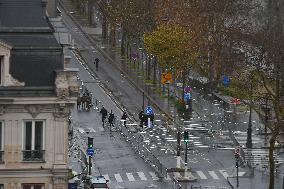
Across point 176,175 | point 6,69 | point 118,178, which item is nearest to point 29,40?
point 6,69

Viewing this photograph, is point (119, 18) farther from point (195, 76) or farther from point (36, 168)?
point (36, 168)

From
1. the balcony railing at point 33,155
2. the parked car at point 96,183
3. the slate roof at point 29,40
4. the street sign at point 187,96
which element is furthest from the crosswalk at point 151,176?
the slate roof at point 29,40

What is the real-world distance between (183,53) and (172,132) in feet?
43.9

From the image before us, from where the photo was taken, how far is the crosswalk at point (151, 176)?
10138 cm

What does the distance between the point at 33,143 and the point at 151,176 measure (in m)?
30.8

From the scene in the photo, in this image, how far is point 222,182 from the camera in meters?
101

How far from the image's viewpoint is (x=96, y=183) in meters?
93.3

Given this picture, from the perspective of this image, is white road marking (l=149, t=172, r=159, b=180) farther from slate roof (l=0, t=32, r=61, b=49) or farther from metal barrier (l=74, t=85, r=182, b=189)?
slate roof (l=0, t=32, r=61, b=49)

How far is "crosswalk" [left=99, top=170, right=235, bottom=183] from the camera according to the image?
101 metres

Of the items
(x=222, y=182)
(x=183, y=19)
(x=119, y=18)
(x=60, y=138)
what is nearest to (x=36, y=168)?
(x=60, y=138)

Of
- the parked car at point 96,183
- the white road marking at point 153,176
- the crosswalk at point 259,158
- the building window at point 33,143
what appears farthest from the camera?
the crosswalk at point 259,158

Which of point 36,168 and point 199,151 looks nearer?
point 36,168

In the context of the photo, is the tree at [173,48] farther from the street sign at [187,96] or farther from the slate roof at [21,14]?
the slate roof at [21,14]

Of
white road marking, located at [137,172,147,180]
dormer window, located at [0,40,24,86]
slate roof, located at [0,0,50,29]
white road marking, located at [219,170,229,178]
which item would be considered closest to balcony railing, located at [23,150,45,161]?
dormer window, located at [0,40,24,86]
